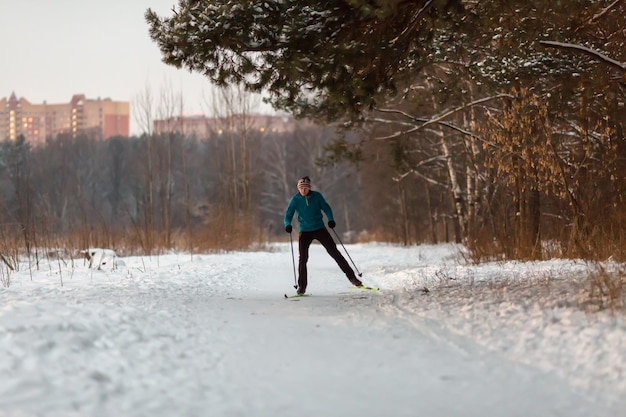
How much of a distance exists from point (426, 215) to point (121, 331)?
3993 centimetres

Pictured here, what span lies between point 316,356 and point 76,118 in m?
110

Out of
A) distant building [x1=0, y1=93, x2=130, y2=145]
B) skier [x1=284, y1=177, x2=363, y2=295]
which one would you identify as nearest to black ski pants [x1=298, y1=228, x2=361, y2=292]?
skier [x1=284, y1=177, x2=363, y2=295]

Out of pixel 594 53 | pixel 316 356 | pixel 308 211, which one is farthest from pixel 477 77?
pixel 316 356

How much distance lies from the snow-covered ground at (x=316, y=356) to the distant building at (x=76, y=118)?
277ft

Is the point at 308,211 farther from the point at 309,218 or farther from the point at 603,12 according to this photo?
the point at 603,12

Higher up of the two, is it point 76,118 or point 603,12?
point 76,118

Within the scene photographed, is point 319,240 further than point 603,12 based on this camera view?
Yes

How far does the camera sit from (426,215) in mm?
43875

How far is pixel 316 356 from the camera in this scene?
5.04m

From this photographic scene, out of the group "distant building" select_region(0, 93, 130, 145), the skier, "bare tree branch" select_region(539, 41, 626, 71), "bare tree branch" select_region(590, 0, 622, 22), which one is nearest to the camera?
"bare tree branch" select_region(539, 41, 626, 71)

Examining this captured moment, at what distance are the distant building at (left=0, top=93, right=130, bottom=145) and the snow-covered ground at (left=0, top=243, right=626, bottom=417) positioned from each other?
84.5m

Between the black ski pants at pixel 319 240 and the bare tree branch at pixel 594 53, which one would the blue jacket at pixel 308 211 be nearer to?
the black ski pants at pixel 319 240

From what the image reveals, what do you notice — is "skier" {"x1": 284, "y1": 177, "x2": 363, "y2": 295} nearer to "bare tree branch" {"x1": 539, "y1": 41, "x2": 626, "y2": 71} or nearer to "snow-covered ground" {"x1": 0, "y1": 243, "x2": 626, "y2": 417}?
"snow-covered ground" {"x1": 0, "y1": 243, "x2": 626, "y2": 417}

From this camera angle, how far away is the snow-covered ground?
377cm
